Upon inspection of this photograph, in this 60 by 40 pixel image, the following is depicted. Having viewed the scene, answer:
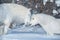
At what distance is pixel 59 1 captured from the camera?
7.56 ft

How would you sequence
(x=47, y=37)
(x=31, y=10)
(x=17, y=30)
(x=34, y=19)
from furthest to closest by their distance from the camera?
(x=31, y=10), (x=34, y=19), (x=17, y=30), (x=47, y=37)

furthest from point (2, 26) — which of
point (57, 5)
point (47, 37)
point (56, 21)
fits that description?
point (57, 5)

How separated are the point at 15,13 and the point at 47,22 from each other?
550mm

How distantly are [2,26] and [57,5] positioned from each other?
3.37 ft

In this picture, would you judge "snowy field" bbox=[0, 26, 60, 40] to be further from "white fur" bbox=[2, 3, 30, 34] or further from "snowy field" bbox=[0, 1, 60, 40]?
"white fur" bbox=[2, 3, 30, 34]

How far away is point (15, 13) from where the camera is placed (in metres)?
2.16

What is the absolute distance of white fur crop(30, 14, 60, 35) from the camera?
1.87 m

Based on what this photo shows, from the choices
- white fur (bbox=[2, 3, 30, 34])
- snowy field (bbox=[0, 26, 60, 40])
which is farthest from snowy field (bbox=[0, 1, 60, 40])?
white fur (bbox=[2, 3, 30, 34])

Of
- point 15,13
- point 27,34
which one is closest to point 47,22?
point 27,34

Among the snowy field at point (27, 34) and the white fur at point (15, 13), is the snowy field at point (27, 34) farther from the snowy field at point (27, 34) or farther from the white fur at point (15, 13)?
the white fur at point (15, 13)

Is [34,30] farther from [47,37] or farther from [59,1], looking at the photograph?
[59,1]

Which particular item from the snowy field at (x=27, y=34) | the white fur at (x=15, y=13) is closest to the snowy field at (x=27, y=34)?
the snowy field at (x=27, y=34)

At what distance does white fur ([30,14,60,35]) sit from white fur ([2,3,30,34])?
→ 5.1 inches

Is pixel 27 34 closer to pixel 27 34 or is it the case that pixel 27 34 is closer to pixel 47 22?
pixel 27 34
